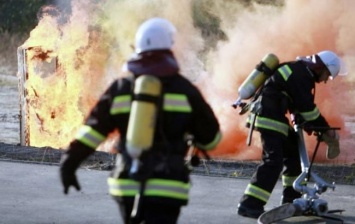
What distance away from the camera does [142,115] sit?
5.09 m

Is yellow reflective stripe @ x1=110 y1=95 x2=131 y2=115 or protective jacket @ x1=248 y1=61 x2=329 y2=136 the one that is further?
protective jacket @ x1=248 y1=61 x2=329 y2=136

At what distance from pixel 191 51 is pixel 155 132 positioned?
31.0 feet

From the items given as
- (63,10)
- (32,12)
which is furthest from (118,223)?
(32,12)

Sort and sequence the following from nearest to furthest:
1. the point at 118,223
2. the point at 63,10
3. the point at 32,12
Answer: the point at 118,223, the point at 63,10, the point at 32,12

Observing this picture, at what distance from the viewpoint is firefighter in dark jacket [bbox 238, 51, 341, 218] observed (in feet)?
26.4

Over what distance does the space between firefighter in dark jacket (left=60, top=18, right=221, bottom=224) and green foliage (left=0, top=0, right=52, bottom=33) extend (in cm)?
2401

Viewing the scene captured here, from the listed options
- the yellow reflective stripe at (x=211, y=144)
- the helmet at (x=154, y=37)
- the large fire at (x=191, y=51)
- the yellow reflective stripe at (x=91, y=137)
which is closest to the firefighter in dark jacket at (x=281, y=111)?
the yellow reflective stripe at (x=211, y=144)

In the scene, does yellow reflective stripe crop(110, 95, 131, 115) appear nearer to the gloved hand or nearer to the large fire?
the gloved hand

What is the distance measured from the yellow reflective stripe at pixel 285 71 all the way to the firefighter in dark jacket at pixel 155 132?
9.04 feet

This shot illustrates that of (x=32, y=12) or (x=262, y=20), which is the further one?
(x=32, y=12)

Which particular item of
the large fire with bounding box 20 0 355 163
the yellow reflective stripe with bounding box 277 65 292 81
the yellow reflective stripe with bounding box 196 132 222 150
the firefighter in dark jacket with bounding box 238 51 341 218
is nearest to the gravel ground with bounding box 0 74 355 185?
the large fire with bounding box 20 0 355 163

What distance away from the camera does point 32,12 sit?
29.4 metres

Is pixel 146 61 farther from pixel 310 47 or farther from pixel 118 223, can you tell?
pixel 310 47

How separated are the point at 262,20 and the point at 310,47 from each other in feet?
2.90
